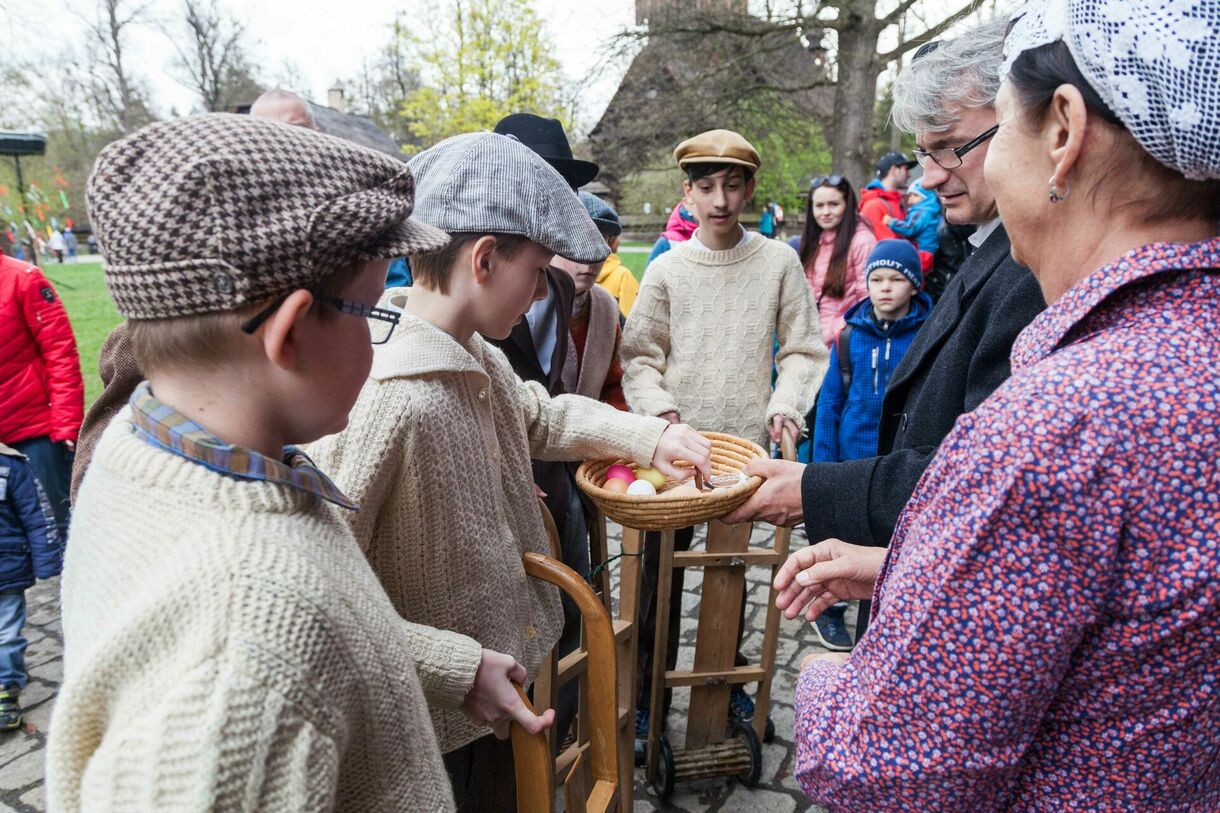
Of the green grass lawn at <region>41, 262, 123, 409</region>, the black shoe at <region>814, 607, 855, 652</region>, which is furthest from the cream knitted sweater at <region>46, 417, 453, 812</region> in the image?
the green grass lawn at <region>41, 262, 123, 409</region>

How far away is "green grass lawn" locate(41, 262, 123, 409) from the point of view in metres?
10.8

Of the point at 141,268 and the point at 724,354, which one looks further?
the point at 724,354

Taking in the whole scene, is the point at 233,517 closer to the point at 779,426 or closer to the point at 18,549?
the point at 779,426

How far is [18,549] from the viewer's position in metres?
3.67

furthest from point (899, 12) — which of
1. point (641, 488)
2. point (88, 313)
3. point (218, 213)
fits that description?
point (88, 313)

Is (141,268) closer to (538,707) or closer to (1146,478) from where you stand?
(1146,478)

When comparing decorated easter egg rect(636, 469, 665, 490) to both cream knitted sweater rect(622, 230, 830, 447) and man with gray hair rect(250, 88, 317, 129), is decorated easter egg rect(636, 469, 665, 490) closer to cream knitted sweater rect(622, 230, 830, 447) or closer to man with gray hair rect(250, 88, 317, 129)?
cream knitted sweater rect(622, 230, 830, 447)

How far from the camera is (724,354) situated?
3.60 metres

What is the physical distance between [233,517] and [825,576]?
3.78 ft

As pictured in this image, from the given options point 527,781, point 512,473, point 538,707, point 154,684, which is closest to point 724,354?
point 512,473

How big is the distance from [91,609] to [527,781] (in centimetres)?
82

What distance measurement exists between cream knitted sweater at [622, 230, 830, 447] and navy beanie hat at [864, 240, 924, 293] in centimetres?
75

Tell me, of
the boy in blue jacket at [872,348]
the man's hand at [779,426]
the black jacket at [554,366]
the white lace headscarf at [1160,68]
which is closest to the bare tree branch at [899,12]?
the boy in blue jacket at [872,348]

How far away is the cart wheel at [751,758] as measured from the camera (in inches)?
122
